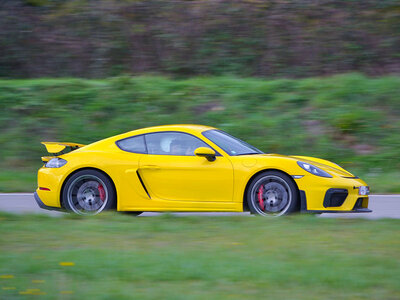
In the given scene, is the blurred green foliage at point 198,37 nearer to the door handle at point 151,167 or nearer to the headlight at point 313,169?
the headlight at point 313,169

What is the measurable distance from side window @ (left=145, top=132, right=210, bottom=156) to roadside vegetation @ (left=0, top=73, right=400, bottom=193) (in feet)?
16.1

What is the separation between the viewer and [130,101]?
1555 cm

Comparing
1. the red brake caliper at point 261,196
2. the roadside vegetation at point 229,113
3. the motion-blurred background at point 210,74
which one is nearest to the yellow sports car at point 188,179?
the red brake caliper at point 261,196

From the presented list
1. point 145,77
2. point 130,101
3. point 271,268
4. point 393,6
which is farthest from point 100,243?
point 393,6

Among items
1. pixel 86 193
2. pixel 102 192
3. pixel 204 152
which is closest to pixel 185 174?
pixel 204 152

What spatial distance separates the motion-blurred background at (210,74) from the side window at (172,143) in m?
4.27

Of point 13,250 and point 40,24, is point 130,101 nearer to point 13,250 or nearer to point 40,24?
point 40,24

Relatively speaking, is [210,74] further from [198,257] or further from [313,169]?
[198,257]

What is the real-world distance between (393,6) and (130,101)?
25.0ft

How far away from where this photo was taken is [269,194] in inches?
316

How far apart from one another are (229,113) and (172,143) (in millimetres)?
6505

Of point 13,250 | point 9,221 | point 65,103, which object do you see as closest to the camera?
point 13,250

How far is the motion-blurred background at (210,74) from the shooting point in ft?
45.6

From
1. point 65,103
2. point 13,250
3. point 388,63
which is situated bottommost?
point 13,250
